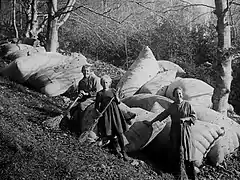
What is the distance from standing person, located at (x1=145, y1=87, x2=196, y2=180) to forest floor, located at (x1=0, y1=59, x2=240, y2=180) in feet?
1.21

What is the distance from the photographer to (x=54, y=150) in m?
5.46

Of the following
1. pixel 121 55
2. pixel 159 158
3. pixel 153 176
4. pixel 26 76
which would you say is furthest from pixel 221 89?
pixel 121 55

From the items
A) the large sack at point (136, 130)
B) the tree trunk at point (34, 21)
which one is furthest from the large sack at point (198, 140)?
the tree trunk at point (34, 21)

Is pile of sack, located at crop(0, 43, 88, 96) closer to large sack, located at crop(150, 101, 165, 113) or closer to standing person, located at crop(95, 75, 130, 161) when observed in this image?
large sack, located at crop(150, 101, 165, 113)

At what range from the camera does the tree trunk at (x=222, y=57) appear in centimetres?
707

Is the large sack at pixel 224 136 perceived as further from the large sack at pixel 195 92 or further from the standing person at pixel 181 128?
the large sack at pixel 195 92

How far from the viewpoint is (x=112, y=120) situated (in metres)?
5.88

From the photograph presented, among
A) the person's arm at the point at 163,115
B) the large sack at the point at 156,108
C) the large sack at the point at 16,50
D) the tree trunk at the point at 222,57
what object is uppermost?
the tree trunk at the point at 222,57

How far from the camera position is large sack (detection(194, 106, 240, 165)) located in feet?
20.9

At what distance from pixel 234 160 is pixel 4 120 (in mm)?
3835

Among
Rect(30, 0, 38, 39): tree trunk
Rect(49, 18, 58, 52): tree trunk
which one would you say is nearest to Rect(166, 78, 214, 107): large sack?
Rect(49, 18, 58, 52): tree trunk

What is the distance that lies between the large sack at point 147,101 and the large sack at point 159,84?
74 cm

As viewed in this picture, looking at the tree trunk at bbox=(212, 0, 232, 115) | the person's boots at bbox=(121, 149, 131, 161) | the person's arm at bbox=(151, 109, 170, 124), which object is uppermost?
the tree trunk at bbox=(212, 0, 232, 115)

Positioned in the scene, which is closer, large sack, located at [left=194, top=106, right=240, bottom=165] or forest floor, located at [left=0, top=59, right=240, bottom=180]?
forest floor, located at [left=0, top=59, right=240, bottom=180]
